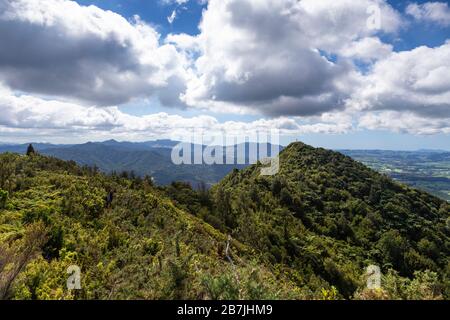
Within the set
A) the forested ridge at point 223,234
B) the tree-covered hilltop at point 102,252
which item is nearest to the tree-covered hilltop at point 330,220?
the forested ridge at point 223,234

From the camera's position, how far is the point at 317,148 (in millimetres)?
120000

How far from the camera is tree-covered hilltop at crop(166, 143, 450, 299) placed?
150 feet

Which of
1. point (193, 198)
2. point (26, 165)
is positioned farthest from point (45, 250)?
point (193, 198)

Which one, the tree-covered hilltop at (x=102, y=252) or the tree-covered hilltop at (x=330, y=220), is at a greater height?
the tree-covered hilltop at (x=102, y=252)

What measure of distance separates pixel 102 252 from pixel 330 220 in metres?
68.0

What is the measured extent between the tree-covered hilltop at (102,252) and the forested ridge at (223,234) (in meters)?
0.05

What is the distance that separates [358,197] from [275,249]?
176 ft

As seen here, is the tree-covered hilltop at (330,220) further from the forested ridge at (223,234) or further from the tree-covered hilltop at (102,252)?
the tree-covered hilltop at (102,252)

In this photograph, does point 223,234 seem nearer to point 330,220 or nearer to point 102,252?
point 102,252

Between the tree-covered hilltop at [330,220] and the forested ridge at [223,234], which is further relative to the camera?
the tree-covered hilltop at [330,220]

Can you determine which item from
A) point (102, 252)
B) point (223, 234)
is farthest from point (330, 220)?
point (102, 252)

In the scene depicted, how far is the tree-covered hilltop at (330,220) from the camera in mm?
45812
